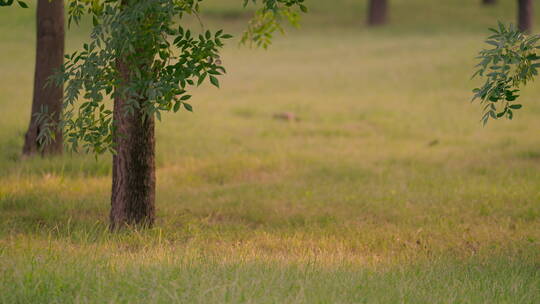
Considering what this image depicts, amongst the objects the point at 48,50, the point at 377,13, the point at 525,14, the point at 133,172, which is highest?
the point at 377,13

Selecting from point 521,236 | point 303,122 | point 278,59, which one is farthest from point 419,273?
point 278,59

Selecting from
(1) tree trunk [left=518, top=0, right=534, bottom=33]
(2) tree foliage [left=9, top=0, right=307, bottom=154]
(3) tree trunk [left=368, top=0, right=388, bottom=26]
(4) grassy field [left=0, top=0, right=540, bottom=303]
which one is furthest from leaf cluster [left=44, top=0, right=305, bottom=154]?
(3) tree trunk [left=368, top=0, right=388, bottom=26]

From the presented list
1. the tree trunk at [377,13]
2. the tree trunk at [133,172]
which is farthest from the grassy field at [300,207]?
the tree trunk at [377,13]

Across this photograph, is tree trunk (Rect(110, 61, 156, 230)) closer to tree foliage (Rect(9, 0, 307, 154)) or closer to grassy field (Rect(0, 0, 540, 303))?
grassy field (Rect(0, 0, 540, 303))

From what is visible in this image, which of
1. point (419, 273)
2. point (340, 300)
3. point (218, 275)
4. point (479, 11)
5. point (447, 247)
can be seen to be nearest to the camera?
point (340, 300)

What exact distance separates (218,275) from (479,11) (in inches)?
1563

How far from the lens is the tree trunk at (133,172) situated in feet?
20.7

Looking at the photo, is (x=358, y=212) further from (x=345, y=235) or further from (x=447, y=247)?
(x=447, y=247)

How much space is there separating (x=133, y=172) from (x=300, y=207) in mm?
2327

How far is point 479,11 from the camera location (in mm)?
40781

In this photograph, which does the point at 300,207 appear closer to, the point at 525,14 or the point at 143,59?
the point at 143,59

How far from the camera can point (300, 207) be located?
7.94m

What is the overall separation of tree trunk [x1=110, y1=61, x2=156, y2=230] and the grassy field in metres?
0.24

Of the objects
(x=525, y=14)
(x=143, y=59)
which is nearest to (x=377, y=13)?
(x=525, y=14)
